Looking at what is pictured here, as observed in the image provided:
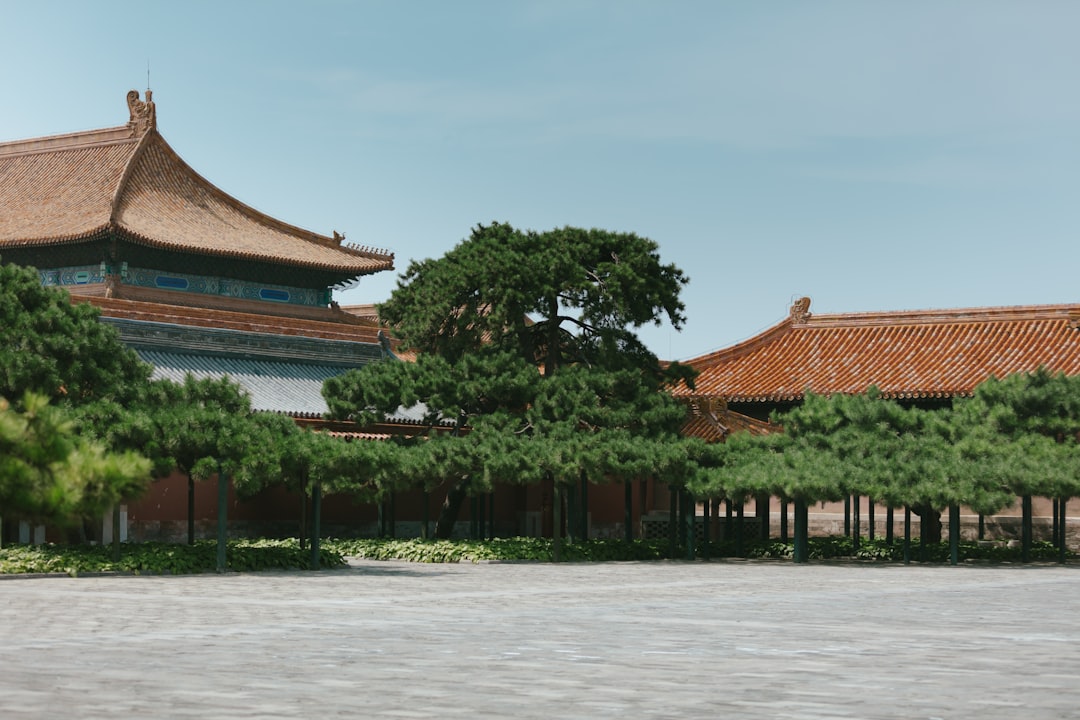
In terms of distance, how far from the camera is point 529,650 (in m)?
14.8

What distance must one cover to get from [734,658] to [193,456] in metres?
15.0

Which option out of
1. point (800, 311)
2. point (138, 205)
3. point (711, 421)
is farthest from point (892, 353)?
point (138, 205)

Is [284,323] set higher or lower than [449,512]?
higher

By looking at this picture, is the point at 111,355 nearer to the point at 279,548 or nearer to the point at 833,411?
the point at 279,548

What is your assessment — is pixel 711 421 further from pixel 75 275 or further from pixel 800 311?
pixel 75 275

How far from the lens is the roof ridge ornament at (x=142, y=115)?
4841 centimetres

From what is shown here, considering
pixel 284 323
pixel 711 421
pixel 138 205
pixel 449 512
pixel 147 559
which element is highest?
pixel 138 205

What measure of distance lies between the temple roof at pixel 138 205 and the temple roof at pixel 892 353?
38.6 feet

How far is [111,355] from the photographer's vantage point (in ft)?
94.1

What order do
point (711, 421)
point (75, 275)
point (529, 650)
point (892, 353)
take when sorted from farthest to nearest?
point (892, 353) → point (75, 275) → point (711, 421) → point (529, 650)

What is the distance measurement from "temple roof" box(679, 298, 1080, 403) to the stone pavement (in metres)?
18.5

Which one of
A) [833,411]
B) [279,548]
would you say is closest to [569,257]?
[833,411]

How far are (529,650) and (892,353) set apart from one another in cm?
3284

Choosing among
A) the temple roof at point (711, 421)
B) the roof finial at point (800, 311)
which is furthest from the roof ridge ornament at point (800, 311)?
the temple roof at point (711, 421)
